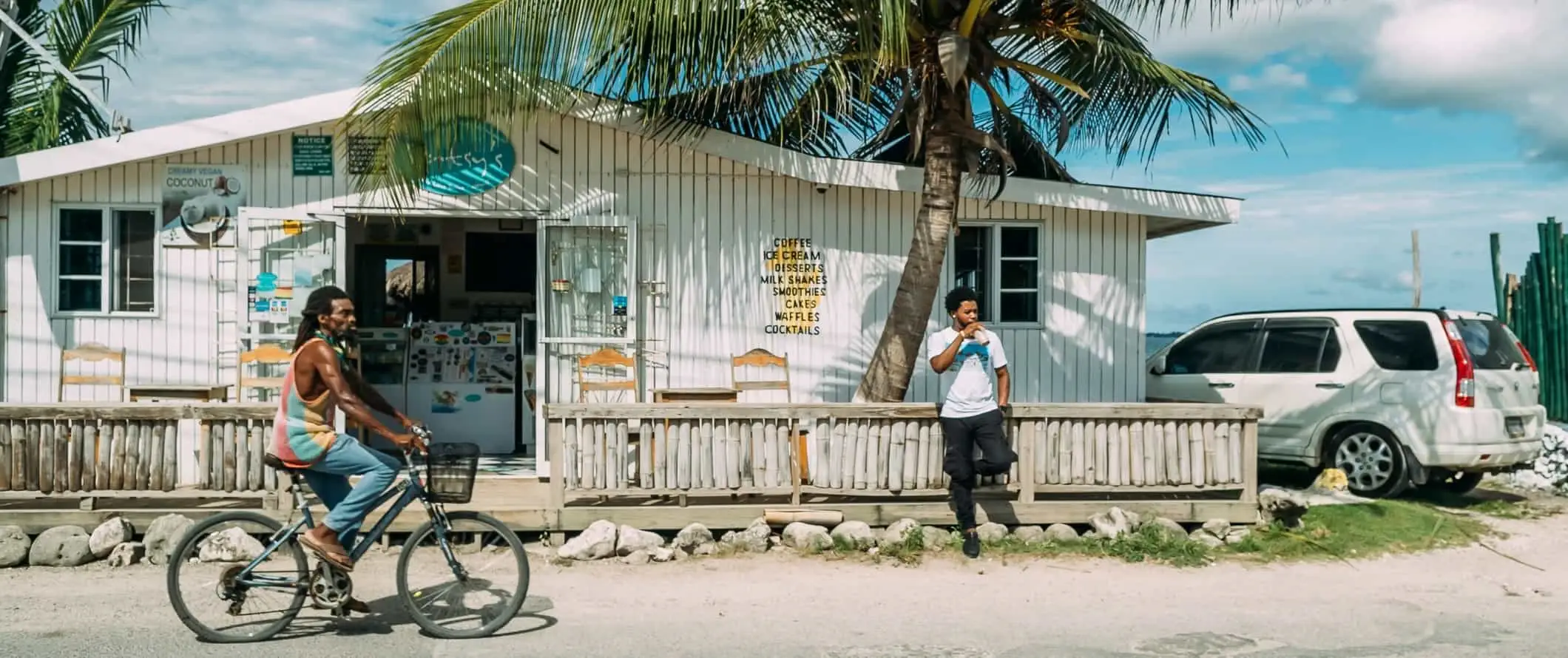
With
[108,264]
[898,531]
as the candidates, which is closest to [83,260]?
[108,264]

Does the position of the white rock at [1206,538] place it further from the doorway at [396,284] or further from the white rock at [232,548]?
the doorway at [396,284]

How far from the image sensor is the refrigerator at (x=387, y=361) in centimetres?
1146

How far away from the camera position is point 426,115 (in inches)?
327

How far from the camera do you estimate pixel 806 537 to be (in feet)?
26.7

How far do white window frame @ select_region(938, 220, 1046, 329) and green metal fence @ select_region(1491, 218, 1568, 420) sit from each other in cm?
743

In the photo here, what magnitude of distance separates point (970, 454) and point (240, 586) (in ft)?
14.7

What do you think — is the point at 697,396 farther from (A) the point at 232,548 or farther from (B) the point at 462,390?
(A) the point at 232,548

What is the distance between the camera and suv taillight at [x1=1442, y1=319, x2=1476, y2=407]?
947 cm

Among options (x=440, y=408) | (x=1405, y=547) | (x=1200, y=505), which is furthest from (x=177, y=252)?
(x=1405, y=547)

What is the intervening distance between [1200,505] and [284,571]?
6.16 meters

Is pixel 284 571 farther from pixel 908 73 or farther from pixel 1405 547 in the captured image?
pixel 1405 547

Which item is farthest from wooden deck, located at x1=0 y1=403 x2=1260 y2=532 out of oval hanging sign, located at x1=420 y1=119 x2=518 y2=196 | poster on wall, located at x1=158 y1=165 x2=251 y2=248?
oval hanging sign, located at x1=420 y1=119 x2=518 y2=196

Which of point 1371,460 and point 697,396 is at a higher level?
point 697,396

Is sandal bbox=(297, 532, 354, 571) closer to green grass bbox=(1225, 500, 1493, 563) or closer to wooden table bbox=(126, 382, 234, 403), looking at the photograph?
wooden table bbox=(126, 382, 234, 403)
